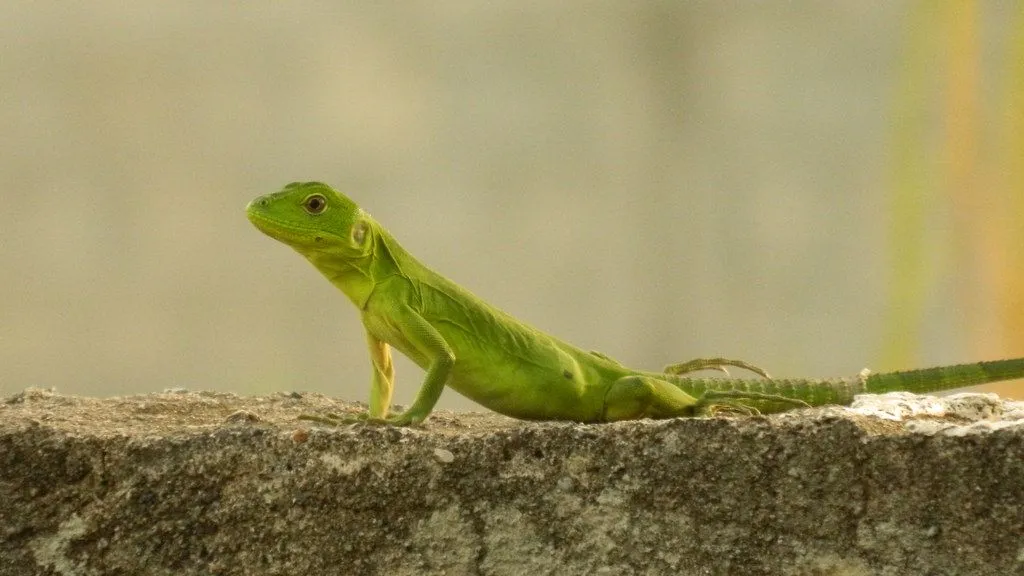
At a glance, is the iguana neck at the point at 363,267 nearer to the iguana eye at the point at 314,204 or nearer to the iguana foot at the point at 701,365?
the iguana eye at the point at 314,204

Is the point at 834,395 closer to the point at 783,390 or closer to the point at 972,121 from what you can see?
the point at 783,390

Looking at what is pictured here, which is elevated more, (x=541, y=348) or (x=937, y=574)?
(x=541, y=348)

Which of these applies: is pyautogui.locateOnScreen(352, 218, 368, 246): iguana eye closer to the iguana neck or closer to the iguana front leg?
the iguana neck

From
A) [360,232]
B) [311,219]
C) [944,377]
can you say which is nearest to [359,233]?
[360,232]

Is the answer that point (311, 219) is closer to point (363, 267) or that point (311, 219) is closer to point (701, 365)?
point (363, 267)

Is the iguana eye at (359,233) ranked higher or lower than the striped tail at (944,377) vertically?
higher

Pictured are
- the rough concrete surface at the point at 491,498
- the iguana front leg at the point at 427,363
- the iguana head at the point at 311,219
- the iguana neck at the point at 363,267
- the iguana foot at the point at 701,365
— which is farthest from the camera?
the iguana foot at the point at 701,365

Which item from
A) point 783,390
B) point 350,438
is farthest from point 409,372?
point 350,438

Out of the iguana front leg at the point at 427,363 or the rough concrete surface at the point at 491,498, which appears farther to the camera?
the iguana front leg at the point at 427,363

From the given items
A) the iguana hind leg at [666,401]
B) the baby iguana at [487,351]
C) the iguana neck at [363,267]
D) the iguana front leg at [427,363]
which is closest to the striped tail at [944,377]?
the baby iguana at [487,351]
